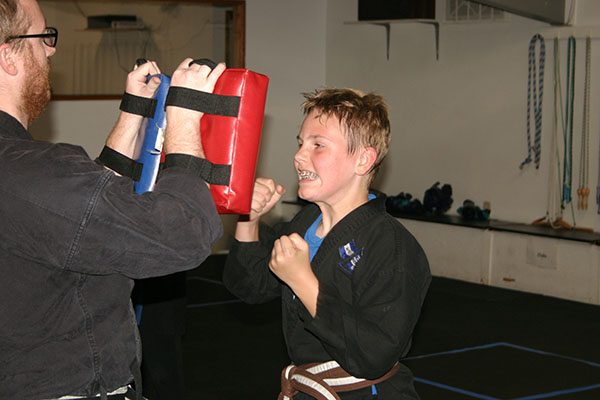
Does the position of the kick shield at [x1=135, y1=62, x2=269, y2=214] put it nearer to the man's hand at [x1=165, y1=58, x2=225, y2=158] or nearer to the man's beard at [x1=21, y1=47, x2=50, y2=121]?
the man's hand at [x1=165, y1=58, x2=225, y2=158]

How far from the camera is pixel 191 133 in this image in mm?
1439

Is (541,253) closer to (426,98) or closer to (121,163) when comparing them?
(426,98)

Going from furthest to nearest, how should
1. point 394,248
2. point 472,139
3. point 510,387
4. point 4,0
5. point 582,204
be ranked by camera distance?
point 472,139, point 582,204, point 510,387, point 394,248, point 4,0

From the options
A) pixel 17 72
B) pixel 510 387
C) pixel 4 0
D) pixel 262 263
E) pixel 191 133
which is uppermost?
pixel 4 0

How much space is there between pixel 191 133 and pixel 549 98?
5973mm

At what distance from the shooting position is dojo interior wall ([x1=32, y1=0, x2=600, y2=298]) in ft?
22.6

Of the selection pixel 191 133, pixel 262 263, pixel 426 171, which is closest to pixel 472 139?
pixel 426 171

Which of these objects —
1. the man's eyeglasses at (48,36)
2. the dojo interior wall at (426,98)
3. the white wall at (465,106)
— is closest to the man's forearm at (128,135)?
the man's eyeglasses at (48,36)

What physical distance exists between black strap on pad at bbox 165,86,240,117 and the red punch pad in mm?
14

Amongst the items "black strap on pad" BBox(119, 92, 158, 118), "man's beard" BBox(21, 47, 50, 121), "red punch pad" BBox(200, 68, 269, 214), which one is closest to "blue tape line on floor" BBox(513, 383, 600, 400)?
"red punch pad" BBox(200, 68, 269, 214)

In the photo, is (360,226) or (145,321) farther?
(145,321)

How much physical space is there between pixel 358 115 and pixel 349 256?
1.31 feet

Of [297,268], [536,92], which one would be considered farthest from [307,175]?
[536,92]

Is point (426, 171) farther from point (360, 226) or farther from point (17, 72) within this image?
point (17, 72)
